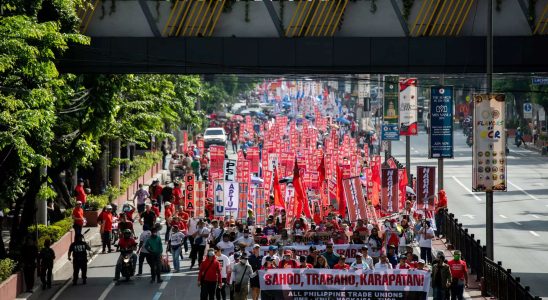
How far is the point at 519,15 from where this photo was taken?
112ft

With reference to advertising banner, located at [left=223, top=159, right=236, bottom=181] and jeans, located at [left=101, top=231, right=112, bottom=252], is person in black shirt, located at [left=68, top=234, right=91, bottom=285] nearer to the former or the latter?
jeans, located at [left=101, top=231, right=112, bottom=252]

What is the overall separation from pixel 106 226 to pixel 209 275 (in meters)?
10.9

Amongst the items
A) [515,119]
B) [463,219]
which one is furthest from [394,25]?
[515,119]

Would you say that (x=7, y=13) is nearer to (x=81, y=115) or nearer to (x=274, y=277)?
(x=81, y=115)

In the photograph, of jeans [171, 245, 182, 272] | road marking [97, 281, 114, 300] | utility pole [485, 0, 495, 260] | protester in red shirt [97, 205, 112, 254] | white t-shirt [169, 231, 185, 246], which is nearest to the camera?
road marking [97, 281, 114, 300]

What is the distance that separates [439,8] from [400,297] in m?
11.3

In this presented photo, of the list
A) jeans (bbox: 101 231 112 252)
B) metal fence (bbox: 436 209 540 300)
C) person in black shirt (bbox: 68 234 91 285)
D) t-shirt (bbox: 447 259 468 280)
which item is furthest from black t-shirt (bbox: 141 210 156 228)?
t-shirt (bbox: 447 259 468 280)

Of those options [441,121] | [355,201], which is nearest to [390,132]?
[441,121]

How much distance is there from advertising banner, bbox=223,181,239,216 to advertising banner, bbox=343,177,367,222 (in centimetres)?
325

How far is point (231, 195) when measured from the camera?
37.1 metres

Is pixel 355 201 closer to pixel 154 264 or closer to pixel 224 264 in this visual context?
pixel 154 264

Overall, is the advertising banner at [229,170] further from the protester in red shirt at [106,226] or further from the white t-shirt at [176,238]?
the white t-shirt at [176,238]

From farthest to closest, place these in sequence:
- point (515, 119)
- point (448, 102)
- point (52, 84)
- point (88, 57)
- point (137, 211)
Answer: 1. point (515, 119)
2. point (137, 211)
3. point (448, 102)
4. point (88, 57)
5. point (52, 84)

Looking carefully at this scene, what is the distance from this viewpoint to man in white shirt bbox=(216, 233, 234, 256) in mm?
30188
